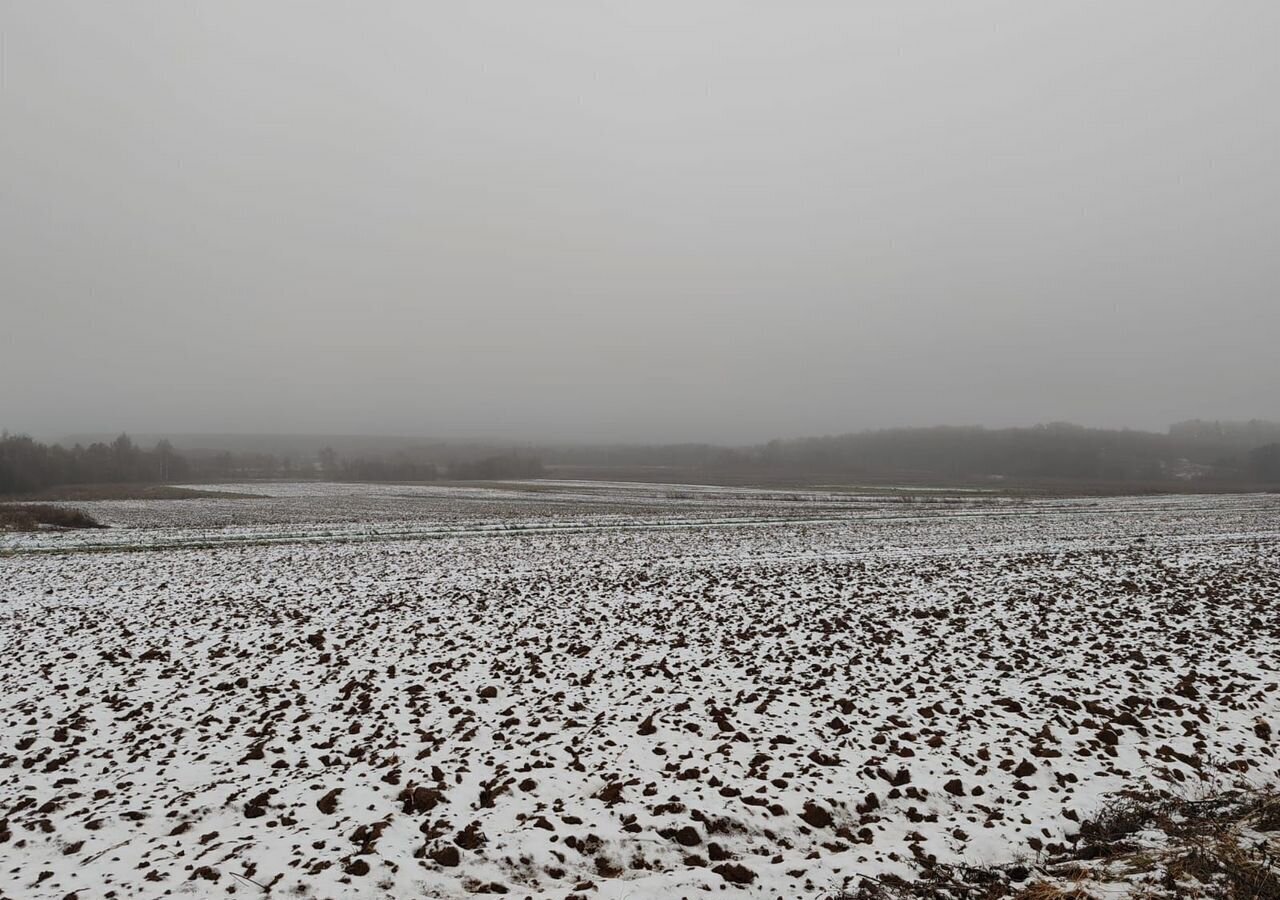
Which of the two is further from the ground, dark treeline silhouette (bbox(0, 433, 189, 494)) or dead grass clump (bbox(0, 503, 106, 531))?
dark treeline silhouette (bbox(0, 433, 189, 494))

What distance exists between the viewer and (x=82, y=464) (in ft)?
351

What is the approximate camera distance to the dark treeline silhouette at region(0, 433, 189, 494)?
8944 centimetres

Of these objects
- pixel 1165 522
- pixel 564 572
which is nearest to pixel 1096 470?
pixel 1165 522

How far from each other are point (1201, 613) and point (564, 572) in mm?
16155

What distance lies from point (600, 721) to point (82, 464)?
13786cm

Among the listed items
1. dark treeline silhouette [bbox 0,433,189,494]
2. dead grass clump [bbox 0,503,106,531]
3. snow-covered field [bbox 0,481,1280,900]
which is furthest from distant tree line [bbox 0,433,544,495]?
snow-covered field [bbox 0,481,1280,900]

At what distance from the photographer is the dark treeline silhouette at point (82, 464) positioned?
8944 cm

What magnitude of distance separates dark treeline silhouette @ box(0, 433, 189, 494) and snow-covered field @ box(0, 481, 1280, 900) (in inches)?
3939

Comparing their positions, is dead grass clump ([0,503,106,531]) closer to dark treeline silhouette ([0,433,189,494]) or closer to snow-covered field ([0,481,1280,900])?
snow-covered field ([0,481,1280,900])

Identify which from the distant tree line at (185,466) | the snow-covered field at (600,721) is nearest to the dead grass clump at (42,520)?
the snow-covered field at (600,721)

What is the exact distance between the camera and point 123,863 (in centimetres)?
577

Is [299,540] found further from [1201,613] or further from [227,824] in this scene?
[1201,613]

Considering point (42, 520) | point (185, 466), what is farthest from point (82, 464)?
point (42, 520)

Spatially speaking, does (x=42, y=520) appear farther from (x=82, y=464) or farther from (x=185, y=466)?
(x=185, y=466)
